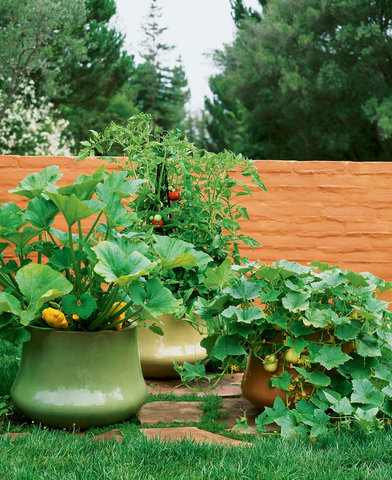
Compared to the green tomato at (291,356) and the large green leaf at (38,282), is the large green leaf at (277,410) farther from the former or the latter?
the large green leaf at (38,282)

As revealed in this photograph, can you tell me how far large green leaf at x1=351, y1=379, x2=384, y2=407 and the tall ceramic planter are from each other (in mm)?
892

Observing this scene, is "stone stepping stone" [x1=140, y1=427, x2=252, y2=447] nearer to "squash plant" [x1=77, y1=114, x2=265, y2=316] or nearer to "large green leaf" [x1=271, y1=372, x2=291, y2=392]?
"large green leaf" [x1=271, y1=372, x2=291, y2=392]

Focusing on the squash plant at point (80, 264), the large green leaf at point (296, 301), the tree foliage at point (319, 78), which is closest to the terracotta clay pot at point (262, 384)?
the large green leaf at point (296, 301)

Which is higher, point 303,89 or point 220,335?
point 303,89

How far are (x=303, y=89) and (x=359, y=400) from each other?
1381cm

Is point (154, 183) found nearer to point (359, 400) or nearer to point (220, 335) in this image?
point (220, 335)

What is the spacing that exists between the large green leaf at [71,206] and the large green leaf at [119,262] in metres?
0.12

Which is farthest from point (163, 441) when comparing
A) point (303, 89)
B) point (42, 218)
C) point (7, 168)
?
point (303, 89)

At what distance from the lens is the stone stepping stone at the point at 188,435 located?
156cm

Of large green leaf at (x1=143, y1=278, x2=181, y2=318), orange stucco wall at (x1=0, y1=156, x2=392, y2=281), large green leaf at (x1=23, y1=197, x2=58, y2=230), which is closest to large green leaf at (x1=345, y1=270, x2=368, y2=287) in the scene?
large green leaf at (x1=143, y1=278, x2=181, y2=318)

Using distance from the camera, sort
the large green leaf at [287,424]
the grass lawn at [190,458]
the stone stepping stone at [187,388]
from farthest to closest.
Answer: the stone stepping stone at [187,388] → the large green leaf at [287,424] → the grass lawn at [190,458]

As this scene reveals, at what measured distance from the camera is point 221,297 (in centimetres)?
181

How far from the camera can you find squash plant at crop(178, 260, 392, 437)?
1.70m

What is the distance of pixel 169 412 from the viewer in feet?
6.40
